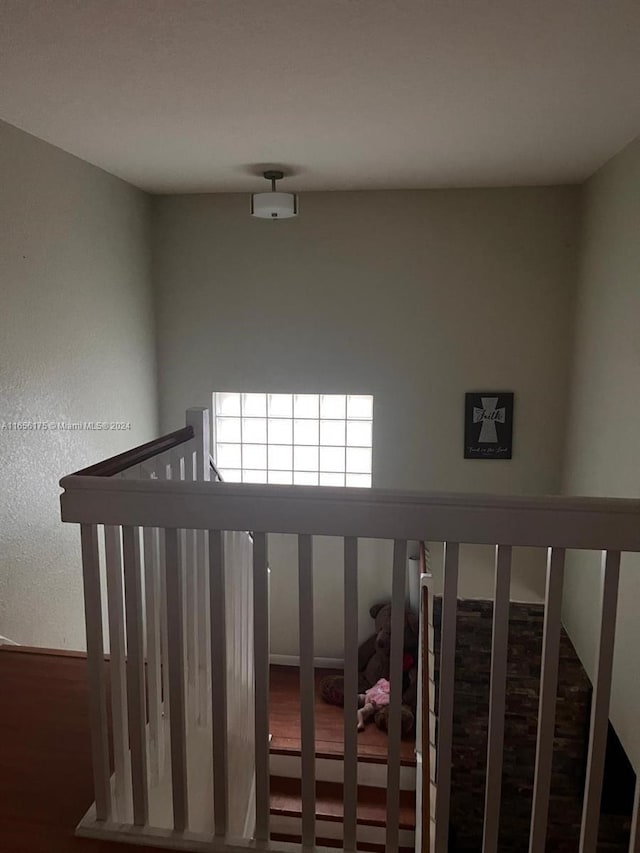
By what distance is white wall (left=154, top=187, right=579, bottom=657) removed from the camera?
14.2ft

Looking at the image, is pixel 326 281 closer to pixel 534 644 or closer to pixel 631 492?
pixel 631 492

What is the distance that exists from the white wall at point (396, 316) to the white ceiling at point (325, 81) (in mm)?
713

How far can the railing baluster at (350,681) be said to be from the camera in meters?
1.37

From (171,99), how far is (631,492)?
8.93ft

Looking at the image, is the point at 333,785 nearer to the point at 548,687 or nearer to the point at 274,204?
the point at 548,687

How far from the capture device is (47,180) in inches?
125

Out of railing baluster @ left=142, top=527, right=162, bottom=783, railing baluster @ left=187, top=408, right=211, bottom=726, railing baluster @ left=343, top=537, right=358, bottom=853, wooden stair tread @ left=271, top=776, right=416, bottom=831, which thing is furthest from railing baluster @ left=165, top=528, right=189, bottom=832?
wooden stair tread @ left=271, top=776, right=416, bottom=831

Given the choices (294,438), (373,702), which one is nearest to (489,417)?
(294,438)

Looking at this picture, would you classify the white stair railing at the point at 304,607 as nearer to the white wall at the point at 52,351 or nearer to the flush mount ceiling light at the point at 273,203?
the white wall at the point at 52,351

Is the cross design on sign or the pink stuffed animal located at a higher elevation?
the cross design on sign

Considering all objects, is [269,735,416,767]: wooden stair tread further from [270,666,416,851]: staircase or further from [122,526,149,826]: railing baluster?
[122,526,149,826]: railing baluster

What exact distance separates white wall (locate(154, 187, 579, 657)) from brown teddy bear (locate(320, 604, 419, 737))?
0.95 ft

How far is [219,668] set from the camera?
57.1 inches

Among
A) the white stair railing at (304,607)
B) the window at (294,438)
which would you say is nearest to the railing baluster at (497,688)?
the white stair railing at (304,607)
